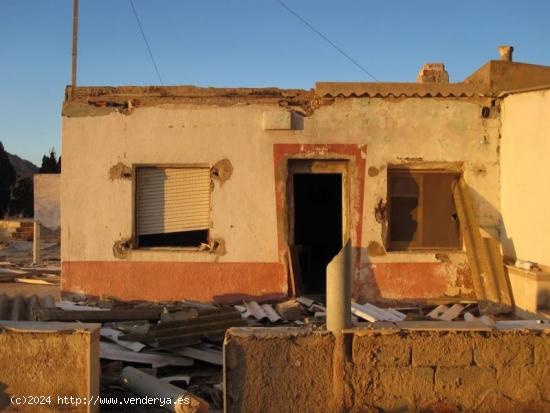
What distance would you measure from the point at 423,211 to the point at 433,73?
109 inches

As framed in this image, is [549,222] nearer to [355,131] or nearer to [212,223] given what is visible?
[355,131]

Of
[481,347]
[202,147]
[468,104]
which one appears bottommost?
[481,347]

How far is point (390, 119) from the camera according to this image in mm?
9383

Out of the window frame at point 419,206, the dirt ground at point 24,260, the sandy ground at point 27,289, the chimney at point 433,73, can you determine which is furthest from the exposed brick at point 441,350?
the sandy ground at point 27,289

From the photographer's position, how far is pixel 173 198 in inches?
376

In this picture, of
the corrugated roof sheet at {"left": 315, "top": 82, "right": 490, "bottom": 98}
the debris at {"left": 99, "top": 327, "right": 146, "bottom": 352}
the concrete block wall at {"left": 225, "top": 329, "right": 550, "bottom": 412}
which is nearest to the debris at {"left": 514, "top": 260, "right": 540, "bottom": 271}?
the corrugated roof sheet at {"left": 315, "top": 82, "right": 490, "bottom": 98}

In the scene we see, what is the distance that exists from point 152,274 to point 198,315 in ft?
8.20

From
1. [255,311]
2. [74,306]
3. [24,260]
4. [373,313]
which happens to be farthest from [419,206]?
[24,260]

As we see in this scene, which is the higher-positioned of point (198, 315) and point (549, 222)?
point (549, 222)

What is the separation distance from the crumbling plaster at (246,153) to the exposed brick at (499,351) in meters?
4.76

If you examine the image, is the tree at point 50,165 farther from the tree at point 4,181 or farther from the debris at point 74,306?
the debris at point 74,306

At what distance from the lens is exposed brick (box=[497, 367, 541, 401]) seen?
4.59 metres

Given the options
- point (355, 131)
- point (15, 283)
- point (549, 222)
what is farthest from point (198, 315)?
point (15, 283)

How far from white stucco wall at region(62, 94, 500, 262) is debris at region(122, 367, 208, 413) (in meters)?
3.91
